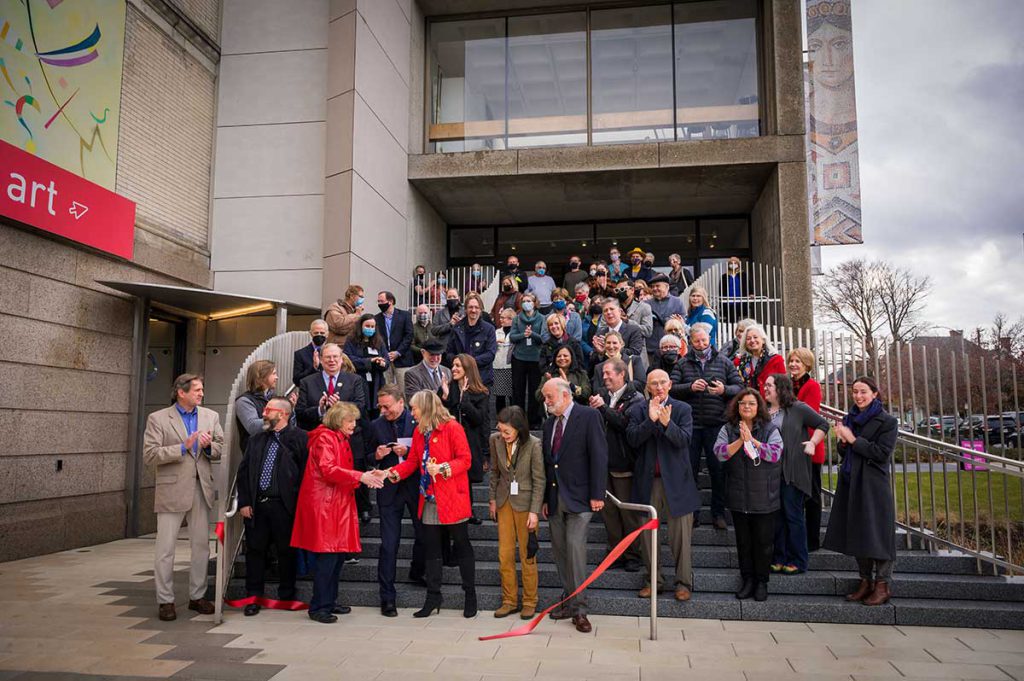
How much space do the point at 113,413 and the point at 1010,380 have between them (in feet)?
35.4

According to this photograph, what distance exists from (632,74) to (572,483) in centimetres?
1300

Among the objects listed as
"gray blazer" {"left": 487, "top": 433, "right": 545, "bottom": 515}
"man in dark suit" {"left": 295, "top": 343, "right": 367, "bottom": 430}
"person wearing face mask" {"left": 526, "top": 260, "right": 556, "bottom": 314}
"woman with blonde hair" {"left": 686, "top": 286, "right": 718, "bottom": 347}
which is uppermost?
"person wearing face mask" {"left": 526, "top": 260, "right": 556, "bottom": 314}

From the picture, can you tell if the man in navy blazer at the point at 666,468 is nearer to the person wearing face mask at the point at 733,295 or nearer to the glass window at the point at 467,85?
the person wearing face mask at the point at 733,295

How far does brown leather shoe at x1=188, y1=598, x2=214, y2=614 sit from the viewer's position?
6.01 metres

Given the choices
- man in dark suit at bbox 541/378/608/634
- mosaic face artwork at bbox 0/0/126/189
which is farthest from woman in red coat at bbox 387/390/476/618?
mosaic face artwork at bbox 0/0/126/189

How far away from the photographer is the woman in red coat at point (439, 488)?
18.9 feet

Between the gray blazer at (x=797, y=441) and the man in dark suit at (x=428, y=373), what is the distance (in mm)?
3275

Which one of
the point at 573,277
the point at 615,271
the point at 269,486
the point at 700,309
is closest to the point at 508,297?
the point at 573,277

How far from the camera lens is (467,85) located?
55.2 ft

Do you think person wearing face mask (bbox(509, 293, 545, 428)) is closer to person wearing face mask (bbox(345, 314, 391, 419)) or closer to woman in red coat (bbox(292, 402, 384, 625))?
person wearing face mask (bbox(345, 314, 391, 419))

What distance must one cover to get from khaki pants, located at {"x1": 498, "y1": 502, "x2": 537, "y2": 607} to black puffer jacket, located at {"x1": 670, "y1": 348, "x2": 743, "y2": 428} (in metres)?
2.21

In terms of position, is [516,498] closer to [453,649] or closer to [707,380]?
[453,649]

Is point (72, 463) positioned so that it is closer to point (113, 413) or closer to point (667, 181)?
point (113, 413)

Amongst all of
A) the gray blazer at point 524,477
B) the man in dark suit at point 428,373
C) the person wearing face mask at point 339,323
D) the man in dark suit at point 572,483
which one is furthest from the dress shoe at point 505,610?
the person wearing face mask at point 339,323
